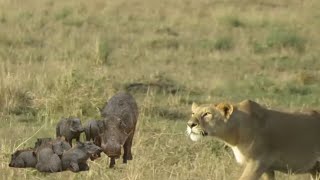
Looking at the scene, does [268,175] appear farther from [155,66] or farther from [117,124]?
[155,66]

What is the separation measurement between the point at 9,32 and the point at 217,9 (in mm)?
7878

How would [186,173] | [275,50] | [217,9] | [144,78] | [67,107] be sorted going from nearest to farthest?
[186,173]
[67,107]
[144,78]
[275,50]
[217,9]

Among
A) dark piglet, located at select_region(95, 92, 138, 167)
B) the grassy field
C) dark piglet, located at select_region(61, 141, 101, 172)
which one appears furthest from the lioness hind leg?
dark piglet, located at select_region(61, 141, 101, 172)

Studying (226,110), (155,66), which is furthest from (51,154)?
(155,66)

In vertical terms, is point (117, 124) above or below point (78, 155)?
above

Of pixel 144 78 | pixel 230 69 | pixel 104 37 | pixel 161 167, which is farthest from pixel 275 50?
pixel 161 167

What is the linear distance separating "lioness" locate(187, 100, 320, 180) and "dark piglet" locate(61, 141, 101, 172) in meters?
1.25

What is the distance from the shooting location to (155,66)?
15.4 meters

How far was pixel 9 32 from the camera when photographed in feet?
59.6

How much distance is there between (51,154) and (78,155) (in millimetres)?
165

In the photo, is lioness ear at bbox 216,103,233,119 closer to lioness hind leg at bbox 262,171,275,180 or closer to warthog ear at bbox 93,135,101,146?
lioness hind leg at bbox 262,171,275,180

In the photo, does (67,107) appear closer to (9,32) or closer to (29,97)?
(29,97)

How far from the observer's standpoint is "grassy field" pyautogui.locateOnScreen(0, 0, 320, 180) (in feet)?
23.9

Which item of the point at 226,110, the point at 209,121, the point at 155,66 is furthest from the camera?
the point at 155,66
